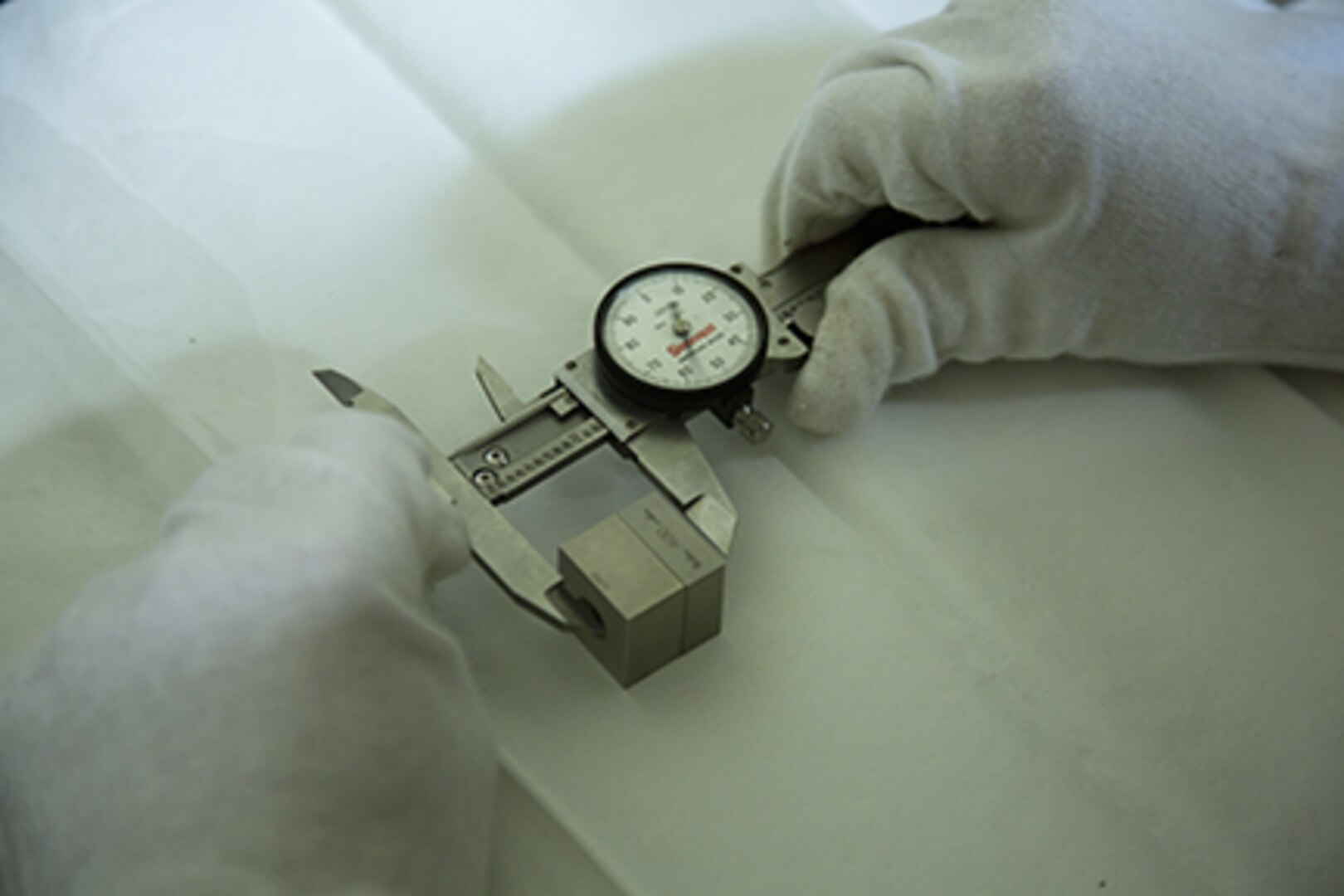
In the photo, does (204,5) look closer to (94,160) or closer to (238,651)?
(94,160)

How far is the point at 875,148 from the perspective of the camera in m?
1.09

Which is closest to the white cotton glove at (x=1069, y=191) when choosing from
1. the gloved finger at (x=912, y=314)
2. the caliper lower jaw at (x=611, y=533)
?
→ the gloved finger at (x=912, y=314)

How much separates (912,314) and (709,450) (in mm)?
216

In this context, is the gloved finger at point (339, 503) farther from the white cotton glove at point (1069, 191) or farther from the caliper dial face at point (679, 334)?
the white cotton glove at point (1069, 191)

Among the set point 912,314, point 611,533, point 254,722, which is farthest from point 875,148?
point 254,722

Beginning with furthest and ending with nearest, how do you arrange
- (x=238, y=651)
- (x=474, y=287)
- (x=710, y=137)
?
(x=710, y=137) → (x=474, y=287) → (x=238, y=651)

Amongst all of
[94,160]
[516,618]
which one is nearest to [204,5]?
[94,160]

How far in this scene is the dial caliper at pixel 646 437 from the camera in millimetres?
958

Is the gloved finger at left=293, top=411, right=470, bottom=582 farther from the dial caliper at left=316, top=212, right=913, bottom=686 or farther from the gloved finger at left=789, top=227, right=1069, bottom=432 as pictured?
the gloved finger at left=789, top=227, right=1069, bottom=432

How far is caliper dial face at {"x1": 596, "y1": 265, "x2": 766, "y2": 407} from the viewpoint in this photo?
→ 3.48ft

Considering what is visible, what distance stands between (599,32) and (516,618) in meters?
0.75

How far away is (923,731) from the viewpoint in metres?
1.00

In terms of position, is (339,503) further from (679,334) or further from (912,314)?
(912,314)

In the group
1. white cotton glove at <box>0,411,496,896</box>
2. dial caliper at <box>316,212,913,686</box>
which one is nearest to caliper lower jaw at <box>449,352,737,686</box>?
dial caliper at <box>316,212,913,686</box>
